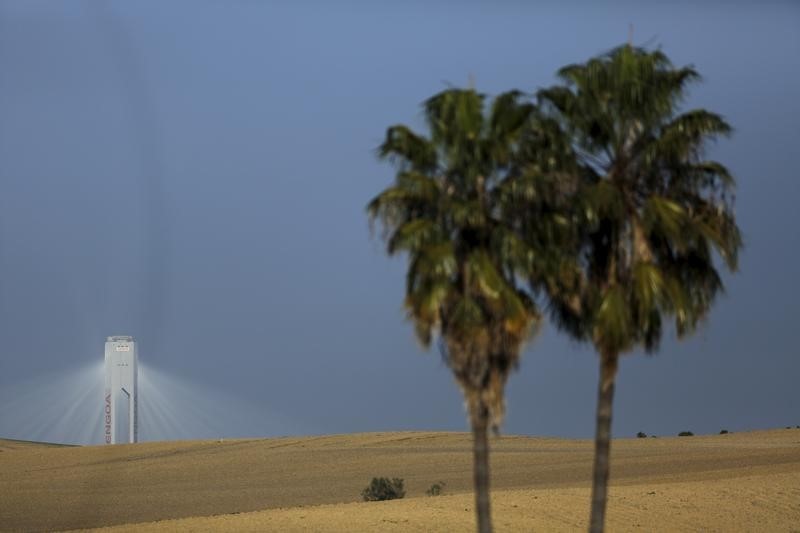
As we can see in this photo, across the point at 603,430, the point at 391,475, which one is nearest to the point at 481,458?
the point at 603,430

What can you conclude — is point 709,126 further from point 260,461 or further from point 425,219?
point 260,461

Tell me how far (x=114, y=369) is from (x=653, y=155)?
6108 centimetres

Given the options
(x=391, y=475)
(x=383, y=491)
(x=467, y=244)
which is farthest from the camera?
(x=391, y=475)

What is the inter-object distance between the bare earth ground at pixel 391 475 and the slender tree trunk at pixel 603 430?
11709 millimetres

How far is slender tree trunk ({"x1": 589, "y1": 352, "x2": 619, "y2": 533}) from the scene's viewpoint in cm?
2358

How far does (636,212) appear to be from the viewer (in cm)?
2331

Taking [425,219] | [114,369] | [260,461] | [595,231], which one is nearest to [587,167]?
[595,231]

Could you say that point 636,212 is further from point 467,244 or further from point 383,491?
point 383,491

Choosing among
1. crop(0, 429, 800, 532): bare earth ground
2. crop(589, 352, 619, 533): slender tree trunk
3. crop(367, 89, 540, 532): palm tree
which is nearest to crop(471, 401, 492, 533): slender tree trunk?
crop(367, 89, 540, 532): palm tree


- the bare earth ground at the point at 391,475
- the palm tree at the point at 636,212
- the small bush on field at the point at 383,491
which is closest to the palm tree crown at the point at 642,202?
the palm tree at the point at 636,212

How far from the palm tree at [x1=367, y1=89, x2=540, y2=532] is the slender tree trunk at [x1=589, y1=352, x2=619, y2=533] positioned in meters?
1.63

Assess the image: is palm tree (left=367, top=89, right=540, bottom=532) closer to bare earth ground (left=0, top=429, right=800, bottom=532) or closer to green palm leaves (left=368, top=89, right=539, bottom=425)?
green palm leaves (left=368, top=89, right=539, bottom=425)

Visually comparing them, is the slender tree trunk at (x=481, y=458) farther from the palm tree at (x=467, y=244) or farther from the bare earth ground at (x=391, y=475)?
the bare earth ground at (x=391, y=475)

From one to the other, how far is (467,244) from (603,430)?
406 cm
